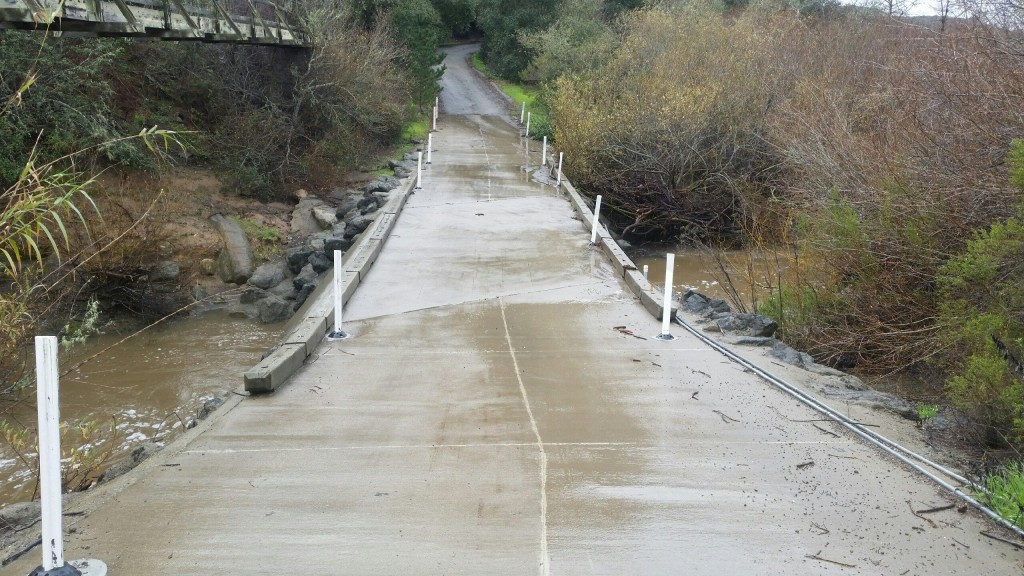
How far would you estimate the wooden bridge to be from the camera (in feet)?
33.2

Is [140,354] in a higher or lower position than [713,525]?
lower

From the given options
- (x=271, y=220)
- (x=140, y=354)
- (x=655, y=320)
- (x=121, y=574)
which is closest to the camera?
(x=121, y=574)

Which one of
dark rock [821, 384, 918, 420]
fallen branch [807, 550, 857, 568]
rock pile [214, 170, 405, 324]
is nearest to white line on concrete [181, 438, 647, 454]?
fallen branch [807, 550, 857, 568]

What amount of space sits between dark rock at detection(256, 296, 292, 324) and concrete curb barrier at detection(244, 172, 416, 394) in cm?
270

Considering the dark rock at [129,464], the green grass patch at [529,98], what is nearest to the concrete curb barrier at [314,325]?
the dark rock at [129,464]

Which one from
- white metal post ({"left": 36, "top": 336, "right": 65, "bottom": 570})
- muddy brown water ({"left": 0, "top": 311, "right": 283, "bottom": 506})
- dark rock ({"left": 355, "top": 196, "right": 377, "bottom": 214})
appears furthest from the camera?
dark rock ({"left": 355, "top": 196, "right": 377, "bottom": 214})

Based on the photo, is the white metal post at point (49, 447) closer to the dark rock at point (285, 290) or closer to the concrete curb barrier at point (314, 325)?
the concrete curb barrier at point (314, 325)

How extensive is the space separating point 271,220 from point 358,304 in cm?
1249

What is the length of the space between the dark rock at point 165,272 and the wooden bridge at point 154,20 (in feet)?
16.5

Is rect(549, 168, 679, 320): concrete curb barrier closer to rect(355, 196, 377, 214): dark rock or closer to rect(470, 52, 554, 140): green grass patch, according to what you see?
rect(355, 196, 377, 214): dark rock

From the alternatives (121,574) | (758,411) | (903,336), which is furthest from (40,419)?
(903,336)

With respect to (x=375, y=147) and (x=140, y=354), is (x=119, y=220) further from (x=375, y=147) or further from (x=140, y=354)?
(x=375, y=147)

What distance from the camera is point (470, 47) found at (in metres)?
65.9

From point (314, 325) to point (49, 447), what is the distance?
6.21 meters
